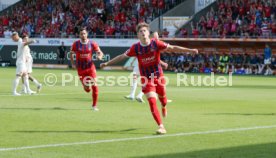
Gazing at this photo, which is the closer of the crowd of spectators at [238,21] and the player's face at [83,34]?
the player's face at [83,34]

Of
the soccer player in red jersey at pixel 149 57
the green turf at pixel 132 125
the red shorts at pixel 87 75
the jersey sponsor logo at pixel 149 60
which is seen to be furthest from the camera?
the red shorts at pixel 87 75

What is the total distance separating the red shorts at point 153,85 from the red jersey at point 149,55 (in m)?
0.12

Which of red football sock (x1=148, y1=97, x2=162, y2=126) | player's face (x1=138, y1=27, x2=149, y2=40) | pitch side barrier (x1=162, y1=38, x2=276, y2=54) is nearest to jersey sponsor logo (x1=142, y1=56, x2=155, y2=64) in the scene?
player's face (x1=138, y1=27, x2=149, y2=40)

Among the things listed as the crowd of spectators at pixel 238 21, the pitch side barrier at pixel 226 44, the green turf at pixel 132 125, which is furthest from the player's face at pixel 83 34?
the crowd of spectators at pixel 238 21

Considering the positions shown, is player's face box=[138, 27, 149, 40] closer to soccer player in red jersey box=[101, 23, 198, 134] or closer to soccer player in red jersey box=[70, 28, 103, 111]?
soccer player in red jersey box=[101, 23, 198, 134]

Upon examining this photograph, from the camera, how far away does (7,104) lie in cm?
1853

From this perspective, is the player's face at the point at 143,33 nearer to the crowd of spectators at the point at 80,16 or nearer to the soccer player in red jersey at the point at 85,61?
the soccer player in red jersey at the point at 85,61

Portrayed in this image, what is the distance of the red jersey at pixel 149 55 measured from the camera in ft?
41.7

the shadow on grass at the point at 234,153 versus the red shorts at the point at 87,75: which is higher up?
the red shorts at the point at 87,75

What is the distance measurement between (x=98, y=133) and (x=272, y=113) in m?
6.00

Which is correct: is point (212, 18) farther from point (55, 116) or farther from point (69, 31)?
point (55, 116)

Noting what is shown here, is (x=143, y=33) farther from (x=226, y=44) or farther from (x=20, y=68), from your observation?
(x=226, y=44)

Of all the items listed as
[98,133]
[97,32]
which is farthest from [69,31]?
[98,133]

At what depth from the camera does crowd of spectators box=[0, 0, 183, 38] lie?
170 ft
